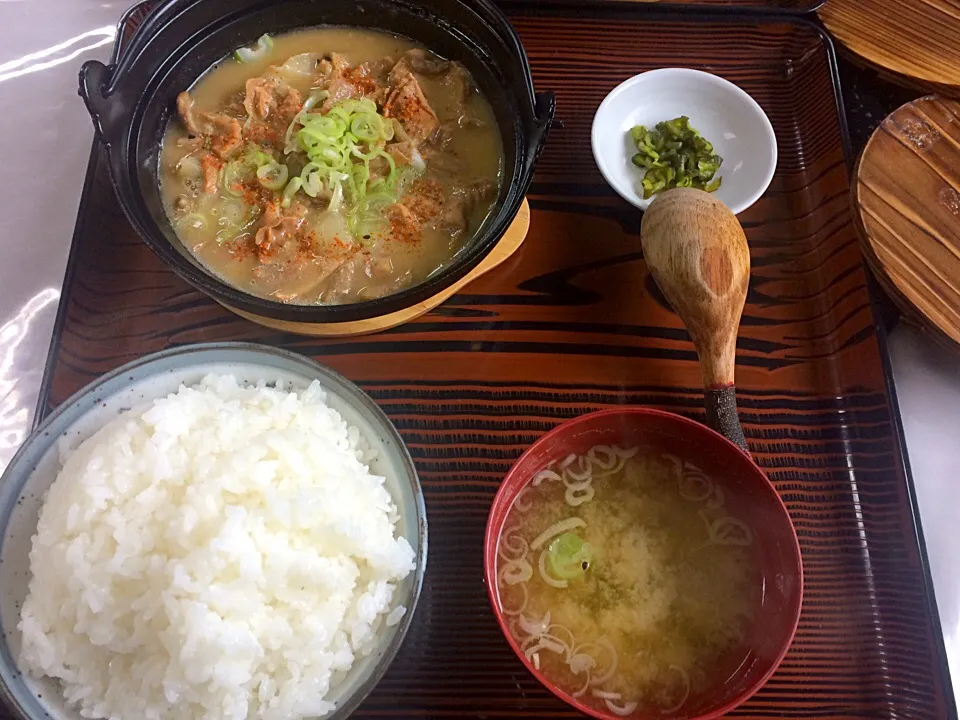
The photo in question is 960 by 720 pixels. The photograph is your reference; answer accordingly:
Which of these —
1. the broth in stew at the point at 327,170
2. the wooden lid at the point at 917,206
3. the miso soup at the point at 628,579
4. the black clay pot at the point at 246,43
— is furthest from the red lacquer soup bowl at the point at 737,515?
the wooden lid at the point at 917,206

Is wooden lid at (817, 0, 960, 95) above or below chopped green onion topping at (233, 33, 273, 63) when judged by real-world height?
below

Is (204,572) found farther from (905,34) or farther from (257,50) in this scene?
(905,34)

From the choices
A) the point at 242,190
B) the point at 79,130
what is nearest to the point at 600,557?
the point at 242,190

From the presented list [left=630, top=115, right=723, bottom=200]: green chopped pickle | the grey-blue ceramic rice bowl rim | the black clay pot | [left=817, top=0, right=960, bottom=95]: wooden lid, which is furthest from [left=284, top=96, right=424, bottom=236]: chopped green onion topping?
[left=817, top=0, right=960, bottom=95]: wooden lid

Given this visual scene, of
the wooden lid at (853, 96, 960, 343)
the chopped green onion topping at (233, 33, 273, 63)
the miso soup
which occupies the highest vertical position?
the chopped green onion topping at (233, 33, 273, 63)

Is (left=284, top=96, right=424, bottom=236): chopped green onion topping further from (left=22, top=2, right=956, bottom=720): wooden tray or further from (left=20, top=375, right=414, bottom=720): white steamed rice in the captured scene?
(left=20, top=375, right=414, bottom=720): white steamed rice

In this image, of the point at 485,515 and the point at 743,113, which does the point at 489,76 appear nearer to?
the point at 743,113

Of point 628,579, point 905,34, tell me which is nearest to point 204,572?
point 628,579

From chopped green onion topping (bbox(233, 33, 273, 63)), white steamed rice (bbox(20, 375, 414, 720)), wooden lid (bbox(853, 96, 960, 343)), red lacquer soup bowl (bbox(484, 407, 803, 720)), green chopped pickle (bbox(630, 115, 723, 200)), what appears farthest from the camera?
chopped green onion topping (bbox(233, 33, 273, 63))
